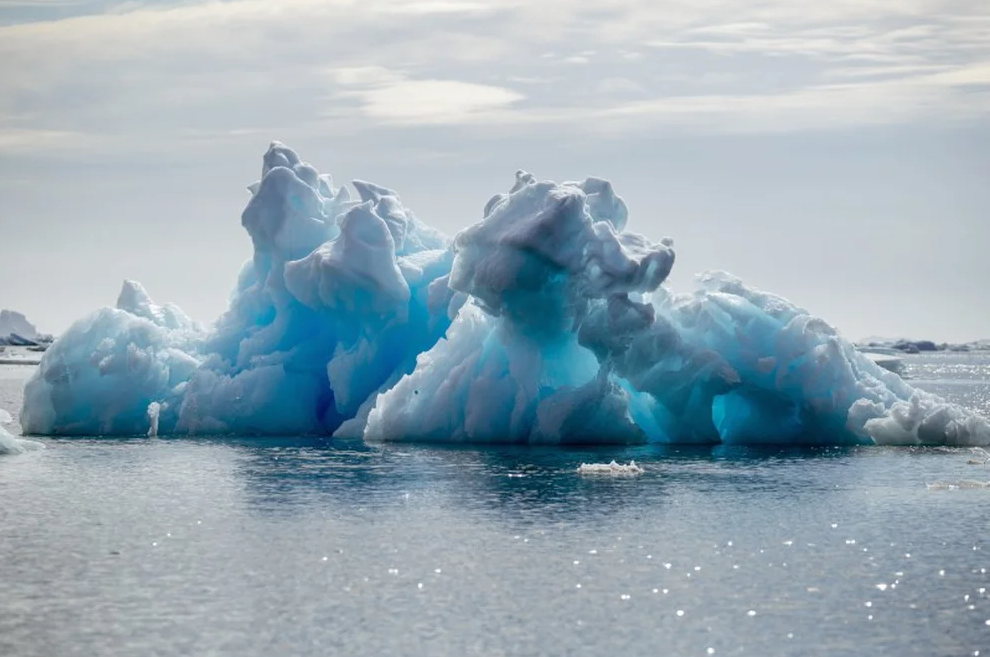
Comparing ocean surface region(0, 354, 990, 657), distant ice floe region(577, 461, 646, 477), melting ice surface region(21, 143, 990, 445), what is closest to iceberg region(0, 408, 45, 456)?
ocean surface region(0, 354, 990, 657)

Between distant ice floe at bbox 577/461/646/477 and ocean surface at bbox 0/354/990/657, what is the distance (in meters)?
0.33

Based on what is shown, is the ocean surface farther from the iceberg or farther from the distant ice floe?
the iceberg

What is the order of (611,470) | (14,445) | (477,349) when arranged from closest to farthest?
(611,470) < (14,445) < (477,349)

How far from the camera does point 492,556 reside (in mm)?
21016

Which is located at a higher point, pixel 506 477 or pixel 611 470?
pixel 611 470

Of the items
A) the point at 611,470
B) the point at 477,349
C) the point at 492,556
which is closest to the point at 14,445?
the point at 477,349

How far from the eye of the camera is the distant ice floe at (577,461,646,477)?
2953cm

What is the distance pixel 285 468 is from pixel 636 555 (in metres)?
12.2

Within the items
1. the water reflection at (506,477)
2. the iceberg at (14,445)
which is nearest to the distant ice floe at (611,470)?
the water reflection at (506,477)

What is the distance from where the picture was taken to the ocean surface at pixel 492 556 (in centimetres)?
1630

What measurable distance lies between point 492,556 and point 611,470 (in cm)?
899

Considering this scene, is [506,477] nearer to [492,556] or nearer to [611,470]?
[611,470]

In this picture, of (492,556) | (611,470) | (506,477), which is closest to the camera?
(492,556)

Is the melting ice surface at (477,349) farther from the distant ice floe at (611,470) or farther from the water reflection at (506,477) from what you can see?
the distant ice floe at (611,470)
